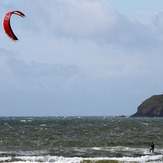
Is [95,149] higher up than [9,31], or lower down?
lower down

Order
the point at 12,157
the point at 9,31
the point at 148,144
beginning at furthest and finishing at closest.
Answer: the point at 148,144 → the point at 12,157 → the point at 9,31

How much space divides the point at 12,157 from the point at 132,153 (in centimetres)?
1456

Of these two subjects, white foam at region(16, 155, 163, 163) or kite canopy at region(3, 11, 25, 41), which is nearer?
kite canopy at region(3, 11, 25, 41)

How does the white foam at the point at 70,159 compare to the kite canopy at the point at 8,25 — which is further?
the white foam at the point at 70,159

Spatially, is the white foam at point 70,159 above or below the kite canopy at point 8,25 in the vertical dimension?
below

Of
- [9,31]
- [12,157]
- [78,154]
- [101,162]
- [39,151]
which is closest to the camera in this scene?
[9,31]

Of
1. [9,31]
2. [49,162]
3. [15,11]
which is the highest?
[15,11]

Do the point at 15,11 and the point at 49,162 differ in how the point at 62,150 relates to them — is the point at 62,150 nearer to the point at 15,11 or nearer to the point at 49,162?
the point at 49,162

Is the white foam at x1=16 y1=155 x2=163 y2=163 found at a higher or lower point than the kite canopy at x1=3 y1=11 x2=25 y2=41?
lower

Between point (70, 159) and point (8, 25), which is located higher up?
point (8, 25)

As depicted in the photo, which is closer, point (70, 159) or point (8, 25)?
point (8, 25)

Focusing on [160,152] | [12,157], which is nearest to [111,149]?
[160,152]

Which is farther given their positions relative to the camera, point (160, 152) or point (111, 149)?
point (111, 149)

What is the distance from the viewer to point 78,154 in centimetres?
3944
